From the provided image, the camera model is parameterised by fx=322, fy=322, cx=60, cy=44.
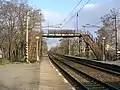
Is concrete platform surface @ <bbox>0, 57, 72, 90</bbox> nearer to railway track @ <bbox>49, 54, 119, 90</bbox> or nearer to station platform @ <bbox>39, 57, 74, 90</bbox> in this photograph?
station platform @ <bbox>39, 57, 74, 90</bbox>

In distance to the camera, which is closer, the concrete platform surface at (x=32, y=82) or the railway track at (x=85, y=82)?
the concrete platform surface at (x=32, y=82)

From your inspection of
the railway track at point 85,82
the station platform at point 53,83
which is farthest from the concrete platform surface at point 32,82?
the railway track at point 85,82

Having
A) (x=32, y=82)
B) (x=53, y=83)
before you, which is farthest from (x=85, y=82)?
(x=32, y=82)

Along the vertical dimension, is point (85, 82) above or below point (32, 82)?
below

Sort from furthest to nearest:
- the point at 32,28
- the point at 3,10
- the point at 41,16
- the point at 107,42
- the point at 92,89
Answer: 1. the point at 107,42
2. the point at 41,16
3. the point at 32,28
4. the point at 3,10
5. the point at 92,89

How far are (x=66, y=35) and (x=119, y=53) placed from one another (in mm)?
30883

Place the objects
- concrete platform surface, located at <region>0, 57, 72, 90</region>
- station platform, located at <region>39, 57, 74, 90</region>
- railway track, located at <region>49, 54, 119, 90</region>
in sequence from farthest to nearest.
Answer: railway track, located at <region>49, 54, 119, 90</region> < station platform, located at <region>39, 57, 74, 90</region> < concrete platform surface, located at <region>0, 57, 72, 90</region>

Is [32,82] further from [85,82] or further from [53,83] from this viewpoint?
[85,82]

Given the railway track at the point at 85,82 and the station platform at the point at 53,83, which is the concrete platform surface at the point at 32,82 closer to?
the station platform at the point at 53,83

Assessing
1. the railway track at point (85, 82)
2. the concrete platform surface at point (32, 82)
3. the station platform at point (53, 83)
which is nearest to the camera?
the concrete platform surface at point (32, 82)

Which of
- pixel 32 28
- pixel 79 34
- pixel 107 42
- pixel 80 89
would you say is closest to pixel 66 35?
pixel 79 34

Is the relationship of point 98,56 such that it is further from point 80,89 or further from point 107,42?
point 80,89

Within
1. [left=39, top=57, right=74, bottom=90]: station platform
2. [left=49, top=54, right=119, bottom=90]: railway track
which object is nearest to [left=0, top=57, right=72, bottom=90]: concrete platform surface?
[left=39, top=57, right=74, bottom=90]: station platform

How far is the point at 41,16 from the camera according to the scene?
62906 millimetres
